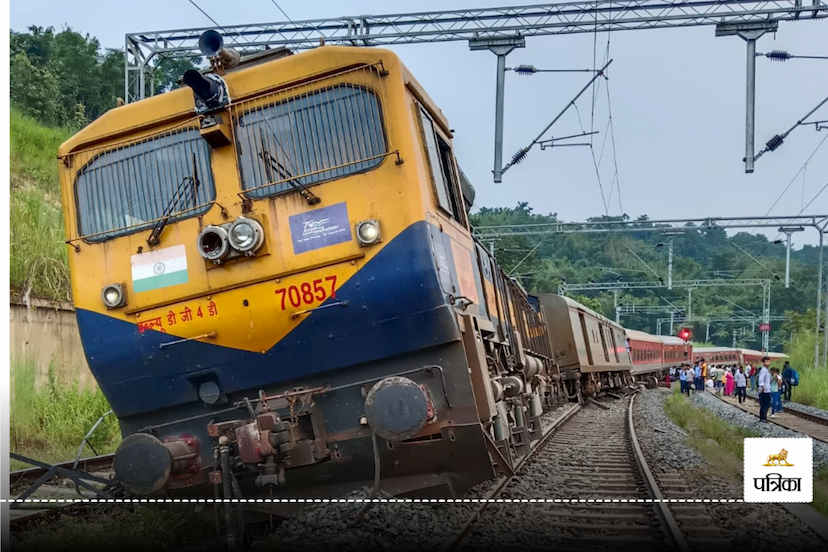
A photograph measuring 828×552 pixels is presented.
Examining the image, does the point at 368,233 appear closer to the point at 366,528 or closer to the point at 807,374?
the point at 366,528

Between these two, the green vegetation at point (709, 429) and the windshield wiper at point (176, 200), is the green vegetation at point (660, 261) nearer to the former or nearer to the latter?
the green vegetation at point (709, 429)

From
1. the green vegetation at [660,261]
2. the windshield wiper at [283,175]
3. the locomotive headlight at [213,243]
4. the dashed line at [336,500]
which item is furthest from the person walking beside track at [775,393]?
the locomotive headlight at [213,243]

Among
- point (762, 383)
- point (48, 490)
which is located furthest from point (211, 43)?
point (762, 383)

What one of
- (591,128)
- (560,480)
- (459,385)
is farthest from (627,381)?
(459,385)

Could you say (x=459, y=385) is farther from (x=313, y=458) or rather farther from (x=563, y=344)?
(x=563, y=344)

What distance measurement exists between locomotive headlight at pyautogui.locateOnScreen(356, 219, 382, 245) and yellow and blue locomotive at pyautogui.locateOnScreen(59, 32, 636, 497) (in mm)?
11

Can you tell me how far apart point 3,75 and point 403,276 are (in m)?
2.86

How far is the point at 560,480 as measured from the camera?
27.5ft

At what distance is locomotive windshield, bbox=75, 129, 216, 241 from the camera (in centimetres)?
572

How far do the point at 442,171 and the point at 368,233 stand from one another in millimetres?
1347

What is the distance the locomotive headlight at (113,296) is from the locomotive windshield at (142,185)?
0.42m

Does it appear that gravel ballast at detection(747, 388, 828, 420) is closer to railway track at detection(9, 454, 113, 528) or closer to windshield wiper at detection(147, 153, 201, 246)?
railway track at detection(9, 454, 113, 528)

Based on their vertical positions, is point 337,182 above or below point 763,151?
below

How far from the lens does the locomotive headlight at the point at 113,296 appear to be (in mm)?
5699
